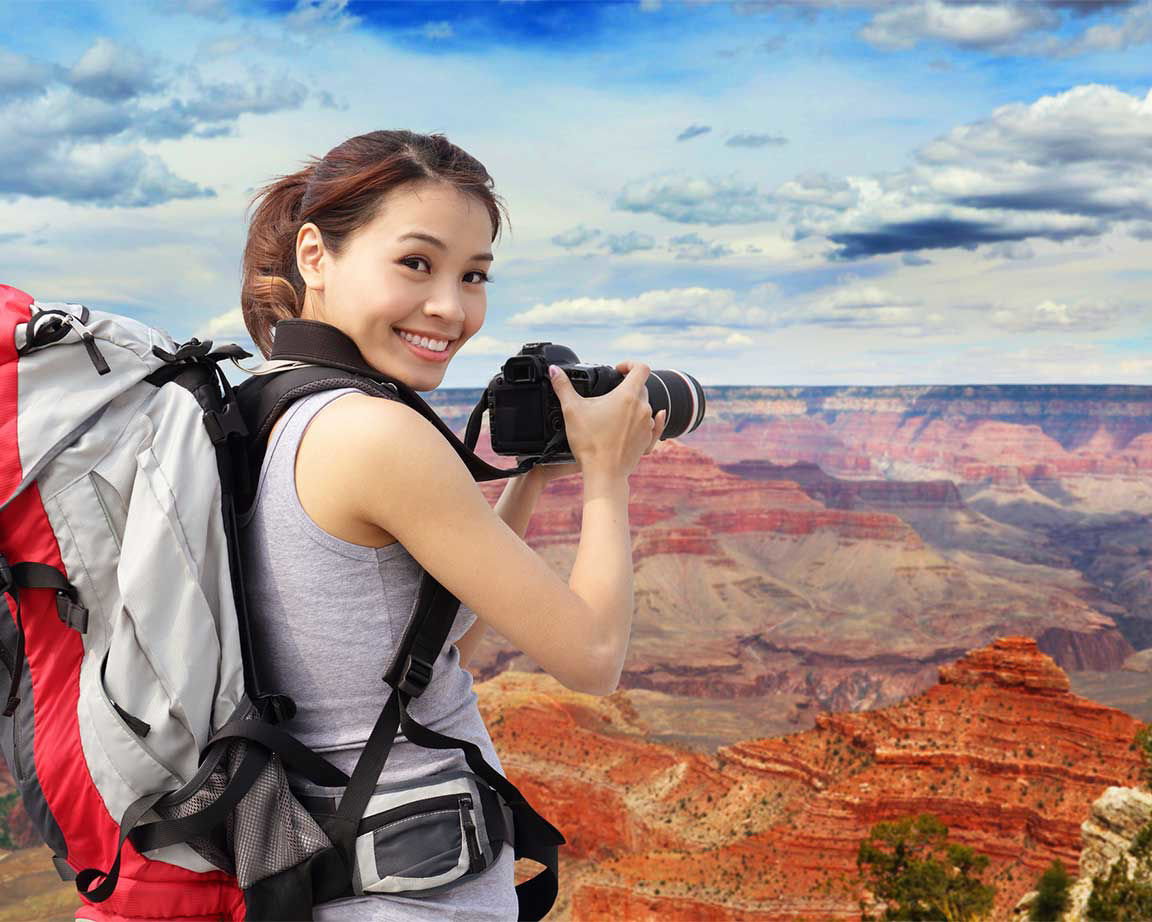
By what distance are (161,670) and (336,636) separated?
22 cm

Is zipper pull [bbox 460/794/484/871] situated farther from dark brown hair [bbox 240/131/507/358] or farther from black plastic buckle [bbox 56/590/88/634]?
dark brown hair [bbox 240/131/507/358]

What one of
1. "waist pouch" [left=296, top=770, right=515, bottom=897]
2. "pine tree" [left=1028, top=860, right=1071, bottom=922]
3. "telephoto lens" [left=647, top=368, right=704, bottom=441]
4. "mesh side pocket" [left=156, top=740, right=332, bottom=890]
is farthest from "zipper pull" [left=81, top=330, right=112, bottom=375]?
"pine tree" [left=1028, top=860, right=1071, bottom=922]

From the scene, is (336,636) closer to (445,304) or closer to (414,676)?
(414,676)

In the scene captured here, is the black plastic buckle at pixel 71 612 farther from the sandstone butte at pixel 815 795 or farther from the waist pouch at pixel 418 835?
the sandstone butte at pixel 815 795

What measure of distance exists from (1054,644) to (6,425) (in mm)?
84407

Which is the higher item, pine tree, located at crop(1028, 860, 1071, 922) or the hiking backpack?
the hiking backpack

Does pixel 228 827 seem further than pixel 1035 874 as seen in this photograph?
No

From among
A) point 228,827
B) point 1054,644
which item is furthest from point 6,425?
point 1054,644

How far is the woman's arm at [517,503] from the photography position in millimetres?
1826

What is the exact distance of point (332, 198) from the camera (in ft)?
4.81

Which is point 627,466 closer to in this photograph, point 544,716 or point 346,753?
point 346,753

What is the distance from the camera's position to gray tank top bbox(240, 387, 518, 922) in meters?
1.28

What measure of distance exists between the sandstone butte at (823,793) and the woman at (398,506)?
21757 mm

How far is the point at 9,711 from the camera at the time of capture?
1.27 metres
